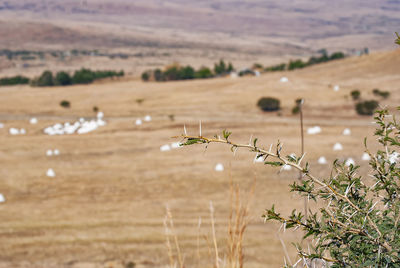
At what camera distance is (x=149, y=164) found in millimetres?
24891

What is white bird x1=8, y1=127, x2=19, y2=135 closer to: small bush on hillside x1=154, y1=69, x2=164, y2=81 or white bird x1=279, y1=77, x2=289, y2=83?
white bird x1=279, y1=77, x2=289, y2=83

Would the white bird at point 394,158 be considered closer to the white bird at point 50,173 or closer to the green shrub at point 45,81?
the white bird at point 50,173

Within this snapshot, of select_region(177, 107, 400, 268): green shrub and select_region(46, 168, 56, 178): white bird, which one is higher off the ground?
select_region(177, 107, 400, 268): green shrub

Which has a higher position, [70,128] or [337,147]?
[70,128]

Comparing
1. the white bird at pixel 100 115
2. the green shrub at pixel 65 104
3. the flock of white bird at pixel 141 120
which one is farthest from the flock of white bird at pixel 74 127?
the green shrub at pixel 65 104

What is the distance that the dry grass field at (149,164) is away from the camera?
14523mm

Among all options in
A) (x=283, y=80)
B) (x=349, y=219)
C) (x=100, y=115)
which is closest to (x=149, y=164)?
(x=100, y=115)

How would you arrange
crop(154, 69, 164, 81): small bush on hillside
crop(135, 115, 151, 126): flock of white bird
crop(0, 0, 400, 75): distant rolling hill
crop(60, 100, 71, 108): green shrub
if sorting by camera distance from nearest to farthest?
crop(135, 115, 151, 126): flock of white bird, crop(60, 100, 71, 108): green shrub, crop(154, 69, 164, 81): small bush on hillside, crop(0, 0, 400, 75): distant rolling hill

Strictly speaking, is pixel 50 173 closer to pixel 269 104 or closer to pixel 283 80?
pixel 269 104

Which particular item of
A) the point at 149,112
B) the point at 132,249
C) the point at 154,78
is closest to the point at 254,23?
the point at 154,78

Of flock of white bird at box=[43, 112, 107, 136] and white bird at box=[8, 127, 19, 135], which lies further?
white bird at box=[8, 127, 19, 135]

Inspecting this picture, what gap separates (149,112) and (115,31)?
12325cm

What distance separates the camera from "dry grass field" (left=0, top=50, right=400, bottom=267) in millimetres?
14523

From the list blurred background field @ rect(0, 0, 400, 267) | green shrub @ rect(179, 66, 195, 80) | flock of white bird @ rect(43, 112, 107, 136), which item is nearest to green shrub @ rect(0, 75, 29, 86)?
blurred background field @ rect(0, 0, 400, 267)
